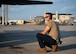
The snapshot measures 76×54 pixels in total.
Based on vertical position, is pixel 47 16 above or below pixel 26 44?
above

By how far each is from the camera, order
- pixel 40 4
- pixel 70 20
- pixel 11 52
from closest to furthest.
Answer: pixel 11 52 → pixel 40 4 → pixel 70 20

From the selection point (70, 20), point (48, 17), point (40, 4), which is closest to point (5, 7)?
point (40, 4)

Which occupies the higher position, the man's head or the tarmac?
the man's head

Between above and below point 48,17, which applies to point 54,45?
below

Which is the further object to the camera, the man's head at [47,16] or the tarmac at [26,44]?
the tarmac at [26,44]

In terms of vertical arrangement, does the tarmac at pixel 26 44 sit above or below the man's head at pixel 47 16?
below

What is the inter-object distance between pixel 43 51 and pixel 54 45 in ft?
1.54

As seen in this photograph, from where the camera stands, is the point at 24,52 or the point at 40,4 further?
the point at 40,4

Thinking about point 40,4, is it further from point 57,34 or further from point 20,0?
point 57,34

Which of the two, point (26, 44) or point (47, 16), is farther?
point (26, 44)

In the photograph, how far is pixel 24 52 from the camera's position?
893 centimetres

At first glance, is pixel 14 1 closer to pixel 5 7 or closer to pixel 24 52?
pixel 5 7

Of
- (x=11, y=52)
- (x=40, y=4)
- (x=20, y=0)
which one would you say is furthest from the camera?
(x=40, y=4)

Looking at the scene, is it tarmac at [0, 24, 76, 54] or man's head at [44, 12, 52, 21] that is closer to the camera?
man's head at [44, 12, 52, 21]
